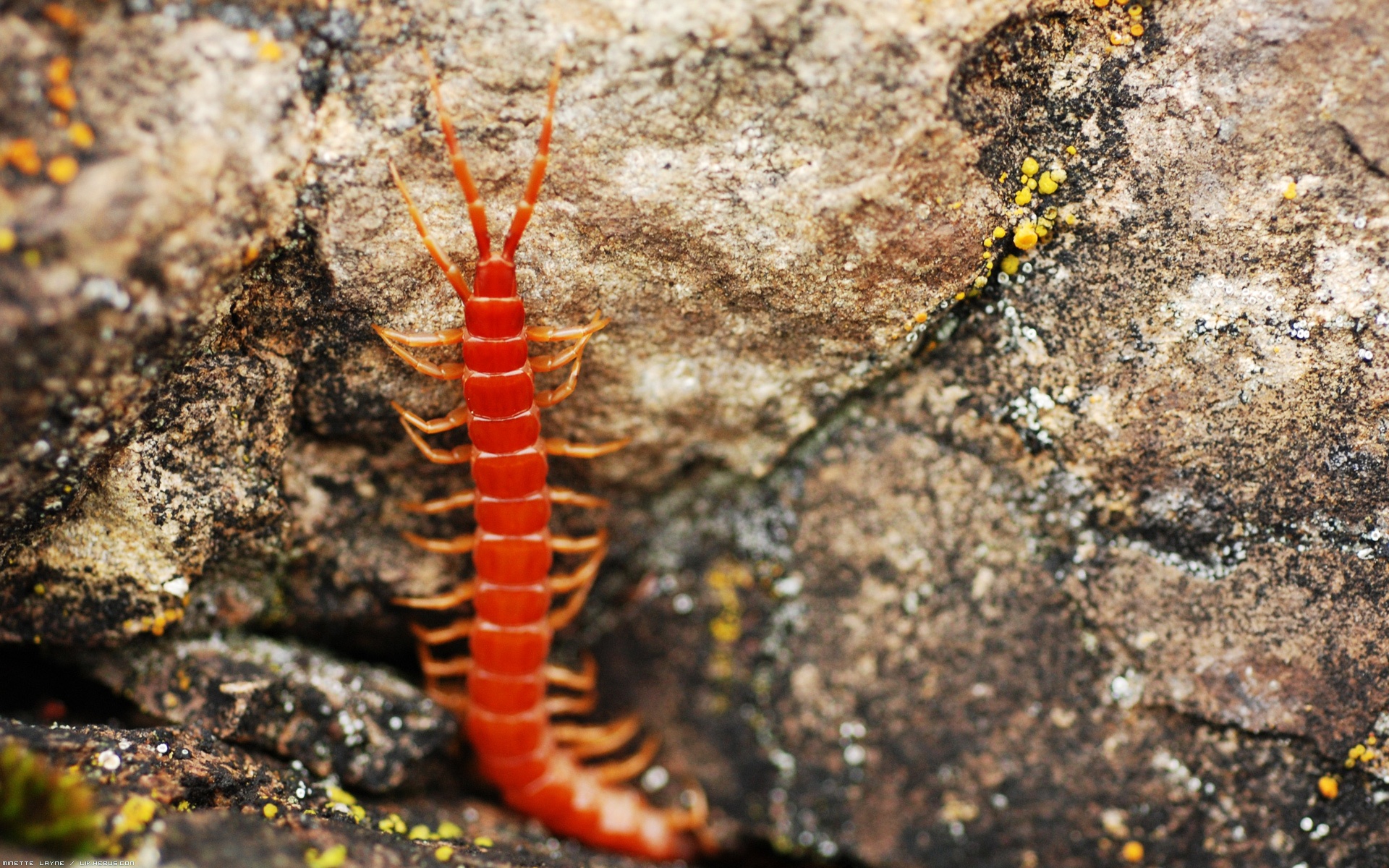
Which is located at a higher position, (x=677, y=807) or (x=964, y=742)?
(x=964, y=742)

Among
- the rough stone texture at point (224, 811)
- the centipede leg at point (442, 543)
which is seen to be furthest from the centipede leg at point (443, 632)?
the rough stone texture at point (224, 811)

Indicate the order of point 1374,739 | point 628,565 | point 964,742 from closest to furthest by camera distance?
point 1374,739 < point 964,742 < point 628,565

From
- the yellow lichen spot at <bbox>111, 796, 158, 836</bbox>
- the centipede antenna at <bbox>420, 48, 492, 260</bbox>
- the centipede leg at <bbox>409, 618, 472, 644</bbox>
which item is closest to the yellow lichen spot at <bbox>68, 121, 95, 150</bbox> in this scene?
the centipede antenna at <bbox>420, 48, 492, 260</bbox>

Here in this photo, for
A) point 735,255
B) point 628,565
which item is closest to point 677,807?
point 628,565

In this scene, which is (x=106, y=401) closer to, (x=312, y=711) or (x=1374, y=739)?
(x=312, y=711)

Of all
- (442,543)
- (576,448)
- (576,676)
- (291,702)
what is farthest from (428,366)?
(576,676)

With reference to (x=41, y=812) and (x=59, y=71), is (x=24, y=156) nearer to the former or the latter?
(x=59, y=71)

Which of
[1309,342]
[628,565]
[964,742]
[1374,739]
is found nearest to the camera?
[1309,342]

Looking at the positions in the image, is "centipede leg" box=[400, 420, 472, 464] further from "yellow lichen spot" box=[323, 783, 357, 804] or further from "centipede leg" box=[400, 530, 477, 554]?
"yellow lichen spot" box=[323, 783, 357, 804]
